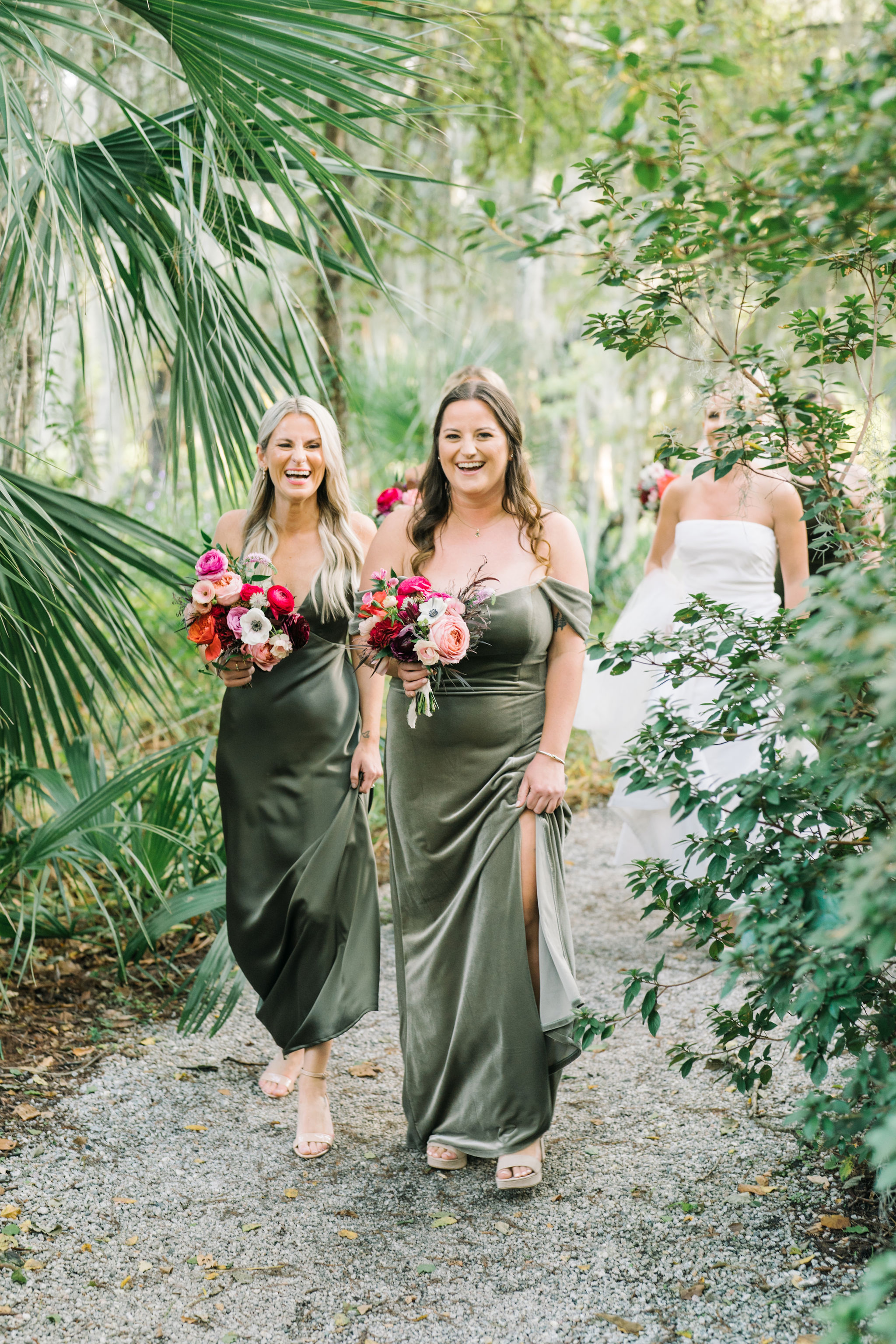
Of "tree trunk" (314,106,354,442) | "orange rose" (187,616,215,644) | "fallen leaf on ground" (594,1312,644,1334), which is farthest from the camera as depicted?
"tree trunk" (314,106,354,442)

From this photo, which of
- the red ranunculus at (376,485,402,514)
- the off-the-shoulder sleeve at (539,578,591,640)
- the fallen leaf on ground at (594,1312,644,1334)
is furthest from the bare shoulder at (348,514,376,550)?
the fallen leaf on ground at (594,1312,644,1334)

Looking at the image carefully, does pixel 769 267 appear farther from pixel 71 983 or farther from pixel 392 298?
pixel 71 983

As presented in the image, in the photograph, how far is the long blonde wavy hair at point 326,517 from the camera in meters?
3.70

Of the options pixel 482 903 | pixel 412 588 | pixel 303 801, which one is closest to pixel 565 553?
pixel 412 588

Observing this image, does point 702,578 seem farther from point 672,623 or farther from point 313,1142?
point 313,1142

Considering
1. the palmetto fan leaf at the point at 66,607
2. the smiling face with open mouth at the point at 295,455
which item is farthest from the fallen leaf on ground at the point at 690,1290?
the smiling face with open mouth at the point at 295,455

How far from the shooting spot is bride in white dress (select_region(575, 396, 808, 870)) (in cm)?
483

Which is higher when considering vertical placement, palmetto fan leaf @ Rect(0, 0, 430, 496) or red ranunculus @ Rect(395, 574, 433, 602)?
palmetto fan leaf @ Rect(0, 0, 430, 496)

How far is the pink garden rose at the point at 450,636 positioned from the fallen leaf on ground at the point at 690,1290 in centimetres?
159

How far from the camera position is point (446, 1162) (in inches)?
128

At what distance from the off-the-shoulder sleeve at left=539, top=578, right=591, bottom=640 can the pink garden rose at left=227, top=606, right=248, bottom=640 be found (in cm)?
90

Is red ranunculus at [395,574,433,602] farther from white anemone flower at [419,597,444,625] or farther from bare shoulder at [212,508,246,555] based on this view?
bare shoulder at [212,508,246,555]

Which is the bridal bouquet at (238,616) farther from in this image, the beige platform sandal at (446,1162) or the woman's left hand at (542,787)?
the beige platform sandal at (446,1162)

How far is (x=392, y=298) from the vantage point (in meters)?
3.81
